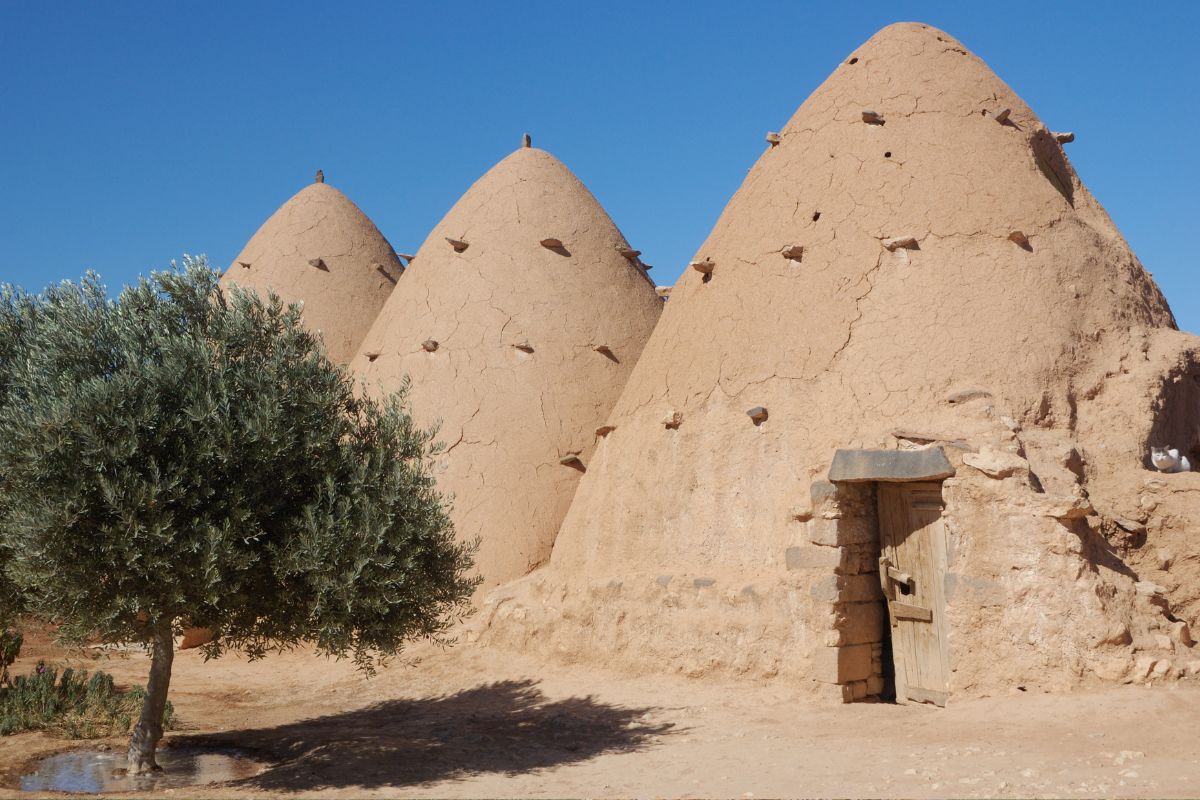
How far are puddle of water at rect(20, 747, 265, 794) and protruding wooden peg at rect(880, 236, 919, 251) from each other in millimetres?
7802

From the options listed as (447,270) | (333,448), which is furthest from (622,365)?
(333,448)

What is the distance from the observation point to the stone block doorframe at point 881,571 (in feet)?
30.3

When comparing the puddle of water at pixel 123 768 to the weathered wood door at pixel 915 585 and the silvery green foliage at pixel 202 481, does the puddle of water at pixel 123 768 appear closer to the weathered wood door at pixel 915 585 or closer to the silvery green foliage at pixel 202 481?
the silvery green foliage at pixel 202 481

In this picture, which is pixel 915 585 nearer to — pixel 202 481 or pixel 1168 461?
pixel 1168 461

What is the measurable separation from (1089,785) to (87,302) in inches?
314

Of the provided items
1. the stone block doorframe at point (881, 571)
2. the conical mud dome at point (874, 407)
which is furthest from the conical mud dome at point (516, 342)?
the stone block doorframe at point (881, 571)

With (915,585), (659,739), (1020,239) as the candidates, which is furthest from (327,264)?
(915,585)

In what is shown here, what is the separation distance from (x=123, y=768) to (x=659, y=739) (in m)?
4.43

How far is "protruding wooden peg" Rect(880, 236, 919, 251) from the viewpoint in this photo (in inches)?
417

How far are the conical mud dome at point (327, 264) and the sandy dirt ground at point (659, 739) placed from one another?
8556mm

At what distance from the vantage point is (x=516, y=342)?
48.4 feet

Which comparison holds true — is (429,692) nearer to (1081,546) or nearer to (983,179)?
(1081,546)

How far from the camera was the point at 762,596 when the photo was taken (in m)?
9.78

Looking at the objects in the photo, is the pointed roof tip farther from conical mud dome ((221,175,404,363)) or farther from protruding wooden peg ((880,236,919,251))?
conical mud dome ((221,175,404,363))
